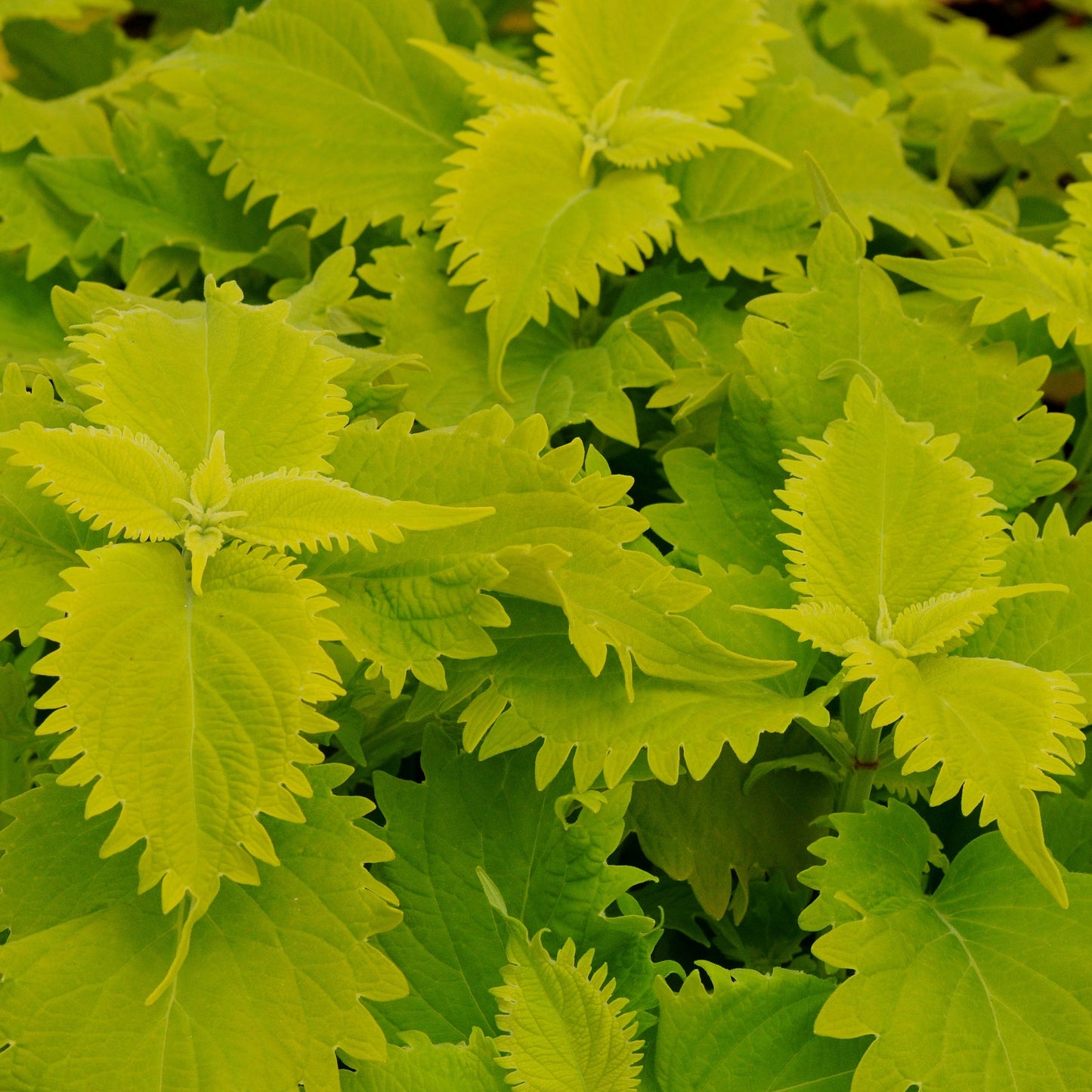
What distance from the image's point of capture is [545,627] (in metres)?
0.74

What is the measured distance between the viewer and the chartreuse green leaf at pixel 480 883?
766mm

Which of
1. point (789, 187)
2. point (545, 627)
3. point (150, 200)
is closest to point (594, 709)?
point (545, 627)

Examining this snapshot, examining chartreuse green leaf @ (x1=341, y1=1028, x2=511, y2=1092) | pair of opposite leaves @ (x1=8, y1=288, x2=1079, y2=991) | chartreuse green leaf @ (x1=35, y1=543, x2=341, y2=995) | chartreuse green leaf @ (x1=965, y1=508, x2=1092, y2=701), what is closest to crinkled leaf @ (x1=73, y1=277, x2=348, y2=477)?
pair of opposite leaves @ (x1=8, y1=288, x2=1079, y2=991)

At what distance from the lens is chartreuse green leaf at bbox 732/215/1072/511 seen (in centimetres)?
88

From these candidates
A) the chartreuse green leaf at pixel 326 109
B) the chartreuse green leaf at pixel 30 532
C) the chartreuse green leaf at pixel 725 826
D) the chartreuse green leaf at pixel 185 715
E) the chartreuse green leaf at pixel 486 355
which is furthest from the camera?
the chartreuse green leaf at pixel 326 109

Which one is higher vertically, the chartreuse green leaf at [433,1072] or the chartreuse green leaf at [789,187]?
the chartreuse green leaf at [789,187]

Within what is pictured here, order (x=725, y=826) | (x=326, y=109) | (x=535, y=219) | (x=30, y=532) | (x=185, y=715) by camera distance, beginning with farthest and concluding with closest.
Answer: (x=326, y=109)
(x=535, y=219)
(x=725, y=826)
(x=30, y=532)
(x=185, y=715)

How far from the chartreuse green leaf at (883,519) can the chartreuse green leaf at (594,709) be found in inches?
2.9

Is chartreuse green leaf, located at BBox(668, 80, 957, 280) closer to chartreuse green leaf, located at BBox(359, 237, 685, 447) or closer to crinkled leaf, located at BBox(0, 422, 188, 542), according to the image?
chartreuse green leaf, located at BBox(359, 237, 685, 447)

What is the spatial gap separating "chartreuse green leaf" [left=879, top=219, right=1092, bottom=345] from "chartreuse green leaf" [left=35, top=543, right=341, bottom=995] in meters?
0.55

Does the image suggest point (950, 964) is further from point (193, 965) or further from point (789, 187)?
point (789, 187)

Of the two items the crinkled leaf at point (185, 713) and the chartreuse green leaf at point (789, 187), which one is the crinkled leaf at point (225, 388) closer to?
the crinkled leaf at point (185, 713)

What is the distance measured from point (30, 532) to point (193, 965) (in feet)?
0.87

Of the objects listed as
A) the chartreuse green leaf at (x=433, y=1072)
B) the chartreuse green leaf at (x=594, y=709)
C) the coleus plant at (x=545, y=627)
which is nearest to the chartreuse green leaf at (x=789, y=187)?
the coleus plant at (x=545, y=627)
